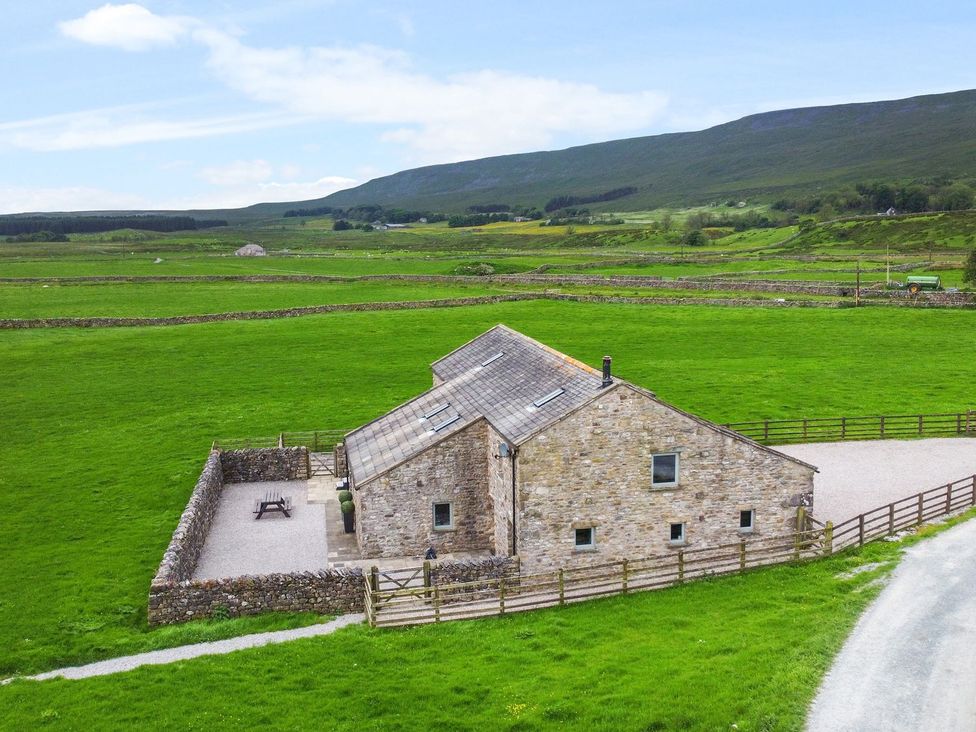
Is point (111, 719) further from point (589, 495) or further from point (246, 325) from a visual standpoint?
point (246, 325)

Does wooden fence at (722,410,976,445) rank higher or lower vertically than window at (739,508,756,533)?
lower

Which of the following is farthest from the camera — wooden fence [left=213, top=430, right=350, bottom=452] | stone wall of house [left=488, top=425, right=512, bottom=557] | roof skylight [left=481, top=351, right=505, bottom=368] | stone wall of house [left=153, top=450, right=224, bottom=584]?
wooden fence [left=213, top=430, right=350, bottom=452]

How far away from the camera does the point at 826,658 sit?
19.5 m

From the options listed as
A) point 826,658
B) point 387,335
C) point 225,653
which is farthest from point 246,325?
point 826,658

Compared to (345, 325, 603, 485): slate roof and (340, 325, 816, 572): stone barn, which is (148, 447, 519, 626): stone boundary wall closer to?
(340, 325, 816, 572): stone barn

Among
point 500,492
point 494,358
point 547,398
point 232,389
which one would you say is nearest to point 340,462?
point 494,358

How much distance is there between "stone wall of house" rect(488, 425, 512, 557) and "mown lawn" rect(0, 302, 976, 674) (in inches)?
313

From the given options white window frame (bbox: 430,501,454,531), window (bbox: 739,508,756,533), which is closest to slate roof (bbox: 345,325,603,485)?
white window frame (bbox: 430,501,454,531)

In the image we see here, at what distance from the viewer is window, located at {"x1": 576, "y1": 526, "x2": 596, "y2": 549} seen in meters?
26.2

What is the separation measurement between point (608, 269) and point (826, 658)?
349 ft

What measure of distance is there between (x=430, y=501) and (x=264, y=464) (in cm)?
1271

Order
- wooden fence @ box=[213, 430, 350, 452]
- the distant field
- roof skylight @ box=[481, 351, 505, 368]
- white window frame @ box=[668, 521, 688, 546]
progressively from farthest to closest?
the distant field, wooden fence @ box=[213, 430, 350, 452], roof skylight @ box=[481, 351, 505, 368], white window frame @ box=[668, 521, 688, 546]

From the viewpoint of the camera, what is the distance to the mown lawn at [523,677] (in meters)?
17.8

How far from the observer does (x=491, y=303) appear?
90312mm
